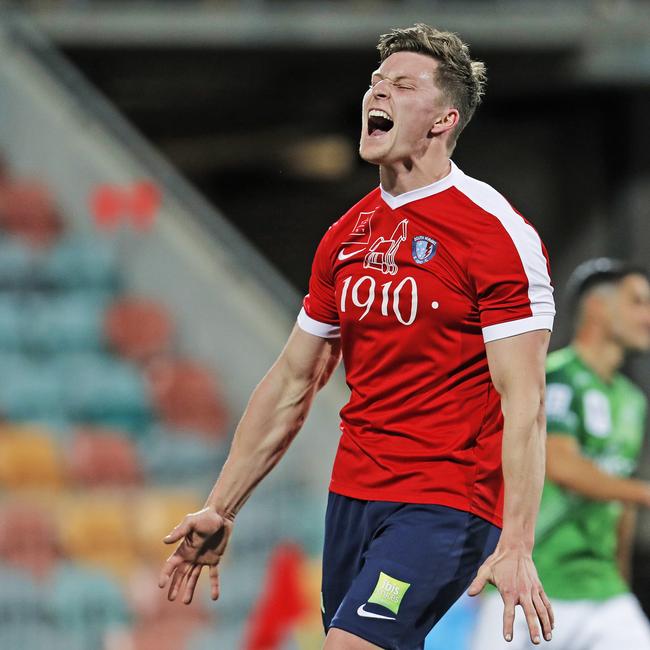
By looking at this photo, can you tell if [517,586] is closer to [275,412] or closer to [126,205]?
[275,412]

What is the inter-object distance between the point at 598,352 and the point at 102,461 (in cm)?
321

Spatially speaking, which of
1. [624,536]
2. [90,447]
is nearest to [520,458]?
[624,536]

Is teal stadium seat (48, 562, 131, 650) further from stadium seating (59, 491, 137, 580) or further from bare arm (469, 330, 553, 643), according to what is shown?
bare arm (469, 330, 553, 643)

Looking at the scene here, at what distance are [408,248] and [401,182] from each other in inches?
7.3

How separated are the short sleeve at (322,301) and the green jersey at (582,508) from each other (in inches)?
56.5

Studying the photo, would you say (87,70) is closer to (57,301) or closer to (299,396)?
(57,301)

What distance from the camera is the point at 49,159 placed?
9070mm

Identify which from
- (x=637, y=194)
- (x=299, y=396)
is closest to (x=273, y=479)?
(x=299, y=396)

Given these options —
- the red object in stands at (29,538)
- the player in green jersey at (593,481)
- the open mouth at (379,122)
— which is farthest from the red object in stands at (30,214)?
the open mouth at (379,122)

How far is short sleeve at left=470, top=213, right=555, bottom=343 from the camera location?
284 centimetres

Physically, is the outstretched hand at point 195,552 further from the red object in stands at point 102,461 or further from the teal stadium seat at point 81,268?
the teal stadium seat at point 81,268

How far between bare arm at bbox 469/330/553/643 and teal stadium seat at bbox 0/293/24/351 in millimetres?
5578

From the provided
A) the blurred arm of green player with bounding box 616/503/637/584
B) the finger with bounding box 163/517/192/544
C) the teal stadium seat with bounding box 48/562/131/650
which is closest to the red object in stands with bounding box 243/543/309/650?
the teal stadium seat with bounding box 48/562/131/650

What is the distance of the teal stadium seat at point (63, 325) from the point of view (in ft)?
26.5
